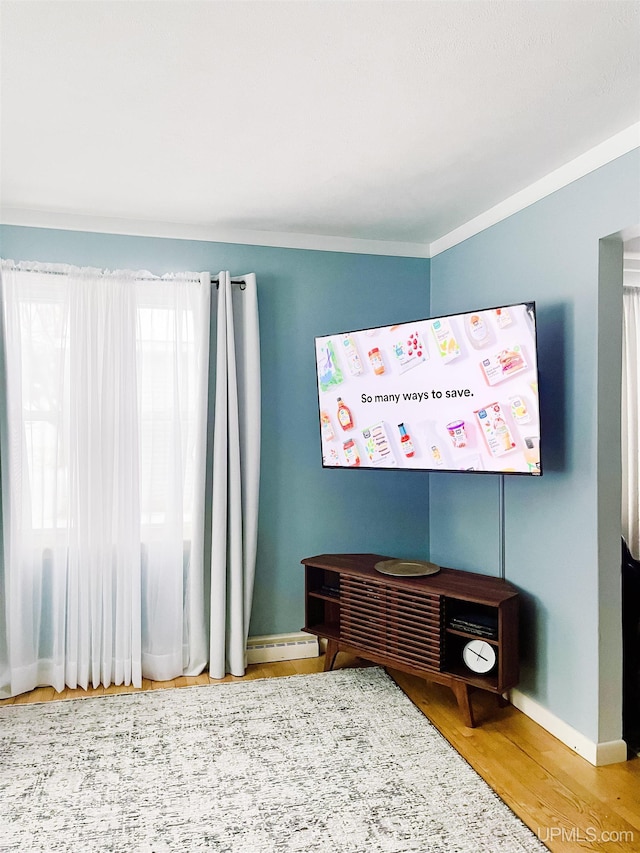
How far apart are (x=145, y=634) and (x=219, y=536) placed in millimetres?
695

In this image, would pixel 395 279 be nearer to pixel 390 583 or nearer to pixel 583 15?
pixel 390 583

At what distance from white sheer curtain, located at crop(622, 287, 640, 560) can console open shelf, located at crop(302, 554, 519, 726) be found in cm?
124

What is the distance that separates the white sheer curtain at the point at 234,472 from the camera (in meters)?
3.57

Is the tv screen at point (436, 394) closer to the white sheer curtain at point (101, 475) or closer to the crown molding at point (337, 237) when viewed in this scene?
the crown molding at point (337, 237)

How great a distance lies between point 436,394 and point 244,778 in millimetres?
1859

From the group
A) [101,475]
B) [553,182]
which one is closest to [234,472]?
[101,475]

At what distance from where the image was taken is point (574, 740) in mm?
2748

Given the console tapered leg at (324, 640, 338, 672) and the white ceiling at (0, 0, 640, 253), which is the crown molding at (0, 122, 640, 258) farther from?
the console tapered leg at (324, 640, 338, 672)

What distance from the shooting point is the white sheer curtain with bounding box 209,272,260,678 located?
357cm


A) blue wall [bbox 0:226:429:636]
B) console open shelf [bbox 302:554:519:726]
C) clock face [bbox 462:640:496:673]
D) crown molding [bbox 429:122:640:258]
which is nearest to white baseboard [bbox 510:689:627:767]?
console open shelf [bbox 302:554:519:726]

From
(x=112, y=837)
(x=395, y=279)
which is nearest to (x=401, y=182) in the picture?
(x=395, y=279)

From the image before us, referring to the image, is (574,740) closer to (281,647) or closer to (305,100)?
(281,647)

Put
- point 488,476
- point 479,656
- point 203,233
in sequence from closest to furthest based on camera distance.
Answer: point 479,656 < point 488,476 < point 203,233

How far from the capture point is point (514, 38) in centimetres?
187
